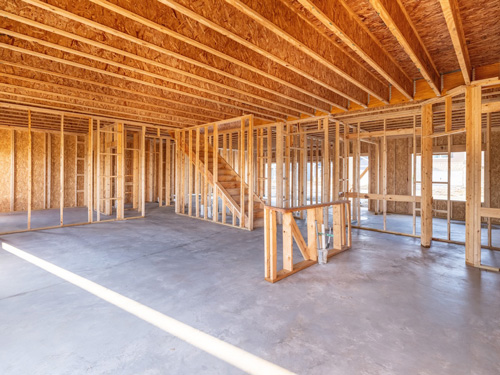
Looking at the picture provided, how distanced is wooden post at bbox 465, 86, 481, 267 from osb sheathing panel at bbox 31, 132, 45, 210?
12.9 metres

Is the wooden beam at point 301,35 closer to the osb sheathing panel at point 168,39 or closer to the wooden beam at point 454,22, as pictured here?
the osb sheathing panel at point 168,39

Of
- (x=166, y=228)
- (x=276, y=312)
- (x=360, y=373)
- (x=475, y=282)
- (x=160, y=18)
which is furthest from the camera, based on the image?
(x=166, y=228)

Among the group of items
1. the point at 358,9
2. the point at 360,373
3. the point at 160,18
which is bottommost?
the point at 360,373

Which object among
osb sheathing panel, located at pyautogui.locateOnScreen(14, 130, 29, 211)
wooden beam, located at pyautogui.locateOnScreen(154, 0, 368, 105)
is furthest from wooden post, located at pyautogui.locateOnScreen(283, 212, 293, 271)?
osb sheathing panel, located at pyautogui.locateOnScreen(14, 130, 29, 211)

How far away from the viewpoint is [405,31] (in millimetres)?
3131

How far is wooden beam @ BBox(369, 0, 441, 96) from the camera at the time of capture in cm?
262

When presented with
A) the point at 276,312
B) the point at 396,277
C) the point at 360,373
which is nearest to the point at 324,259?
the point at 396,277

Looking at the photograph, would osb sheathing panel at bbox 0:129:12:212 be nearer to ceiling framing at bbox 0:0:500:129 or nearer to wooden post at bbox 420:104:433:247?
ceiling framing at bbox 0:0:500:129

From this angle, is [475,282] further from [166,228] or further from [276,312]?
[166,228]

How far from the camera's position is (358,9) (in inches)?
120

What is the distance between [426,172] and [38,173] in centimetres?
1263

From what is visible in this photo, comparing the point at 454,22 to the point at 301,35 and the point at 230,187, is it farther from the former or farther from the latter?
the point at 230,187

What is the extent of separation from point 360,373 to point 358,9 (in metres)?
3.65

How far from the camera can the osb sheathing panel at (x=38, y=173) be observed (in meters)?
9.93
